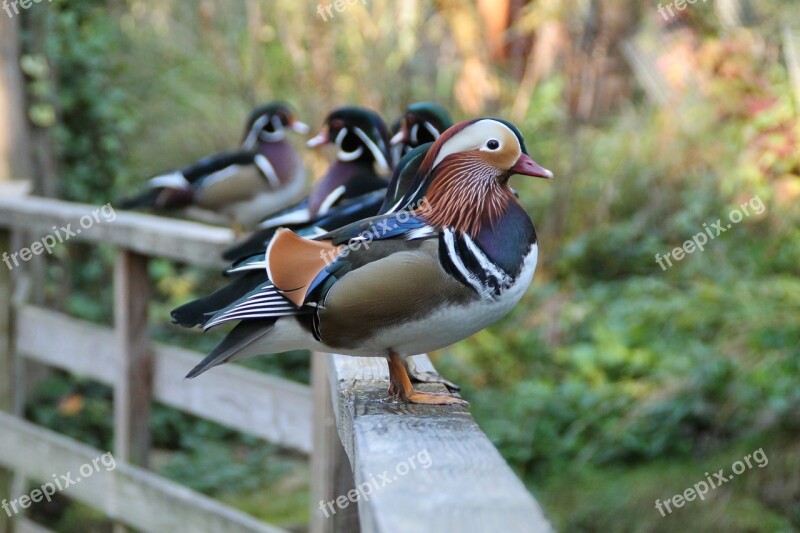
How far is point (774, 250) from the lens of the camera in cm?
535

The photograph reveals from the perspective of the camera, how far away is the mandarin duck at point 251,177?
11.0 feet

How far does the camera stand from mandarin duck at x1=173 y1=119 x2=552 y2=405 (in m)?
1.36

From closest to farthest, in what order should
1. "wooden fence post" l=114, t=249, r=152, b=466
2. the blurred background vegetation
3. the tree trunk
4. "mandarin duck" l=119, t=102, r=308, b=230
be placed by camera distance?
"wooden fence post" l=114, t=249, r=152, b=466
"mandarin duck" l=119, t=102, r=308, b=230
the blurred background vegetation
the tree trunk

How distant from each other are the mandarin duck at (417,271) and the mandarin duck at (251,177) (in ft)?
6.38

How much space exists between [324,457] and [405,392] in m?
0.97

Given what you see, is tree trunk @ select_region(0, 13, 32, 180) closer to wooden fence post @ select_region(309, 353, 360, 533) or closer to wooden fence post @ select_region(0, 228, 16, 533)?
wooden fence post @ select_region(0, 228, 16, 533)

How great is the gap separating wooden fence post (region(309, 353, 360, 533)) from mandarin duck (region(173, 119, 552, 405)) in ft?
2.43

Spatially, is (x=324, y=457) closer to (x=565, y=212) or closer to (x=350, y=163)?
(x=350, y=163)

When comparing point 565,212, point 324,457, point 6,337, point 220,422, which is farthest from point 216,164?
point 565,212

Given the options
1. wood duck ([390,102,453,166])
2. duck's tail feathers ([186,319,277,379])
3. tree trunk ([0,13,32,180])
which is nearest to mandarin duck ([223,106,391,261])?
wood duck ([390,102,453,166])

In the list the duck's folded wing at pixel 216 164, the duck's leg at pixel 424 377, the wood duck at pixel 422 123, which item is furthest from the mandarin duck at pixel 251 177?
the duck's leg at pixel 424 377

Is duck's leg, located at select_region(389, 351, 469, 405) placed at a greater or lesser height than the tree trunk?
lesser

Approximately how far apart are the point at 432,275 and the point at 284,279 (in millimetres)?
202

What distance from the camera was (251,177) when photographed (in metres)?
3.36
